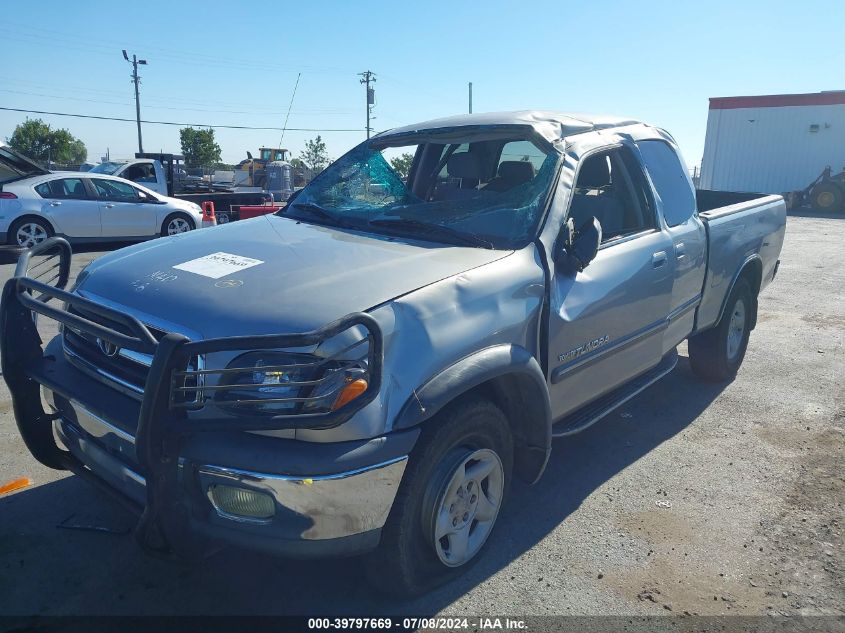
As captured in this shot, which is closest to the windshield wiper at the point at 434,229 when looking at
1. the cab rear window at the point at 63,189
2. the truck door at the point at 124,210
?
the cab rear window at the point at 63,189

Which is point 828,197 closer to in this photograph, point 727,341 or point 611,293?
point 727,341

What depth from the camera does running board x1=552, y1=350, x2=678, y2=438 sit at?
343 centimetres

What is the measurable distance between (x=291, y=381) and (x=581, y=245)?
159 centimetres

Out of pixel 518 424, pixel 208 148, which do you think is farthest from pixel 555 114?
pixel 208 148

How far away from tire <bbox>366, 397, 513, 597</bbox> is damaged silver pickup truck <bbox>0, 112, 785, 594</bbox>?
0.04 feet

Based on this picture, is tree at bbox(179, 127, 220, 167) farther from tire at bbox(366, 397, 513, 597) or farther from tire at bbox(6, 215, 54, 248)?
tire at bbox(366, 397, 513, 597)

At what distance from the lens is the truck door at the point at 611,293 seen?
325 cm

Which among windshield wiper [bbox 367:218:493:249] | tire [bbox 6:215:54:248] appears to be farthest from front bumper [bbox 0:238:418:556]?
tire [bbox 6:215:54:248]

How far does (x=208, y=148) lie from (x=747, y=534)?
5641 cm

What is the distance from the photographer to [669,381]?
5.58 metres

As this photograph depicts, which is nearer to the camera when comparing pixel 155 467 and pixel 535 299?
pixel 155 467

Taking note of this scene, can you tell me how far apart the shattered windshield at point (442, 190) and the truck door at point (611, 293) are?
317 millimetres

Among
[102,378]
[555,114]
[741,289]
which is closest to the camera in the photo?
[102,378]

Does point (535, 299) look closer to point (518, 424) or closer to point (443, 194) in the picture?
point (518, 424)
